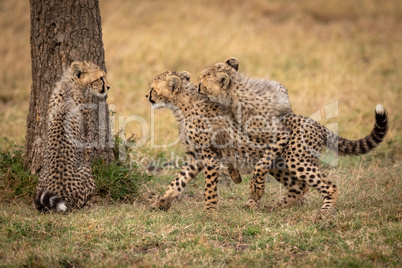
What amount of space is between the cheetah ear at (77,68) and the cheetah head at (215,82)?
3.50ft

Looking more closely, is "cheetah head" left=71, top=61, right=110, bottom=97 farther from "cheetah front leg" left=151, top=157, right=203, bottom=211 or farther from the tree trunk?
"cheetah front leg" left=151, top=157, right=203, bottom=211

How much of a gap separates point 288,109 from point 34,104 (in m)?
2.39

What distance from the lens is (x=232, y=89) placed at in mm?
4555

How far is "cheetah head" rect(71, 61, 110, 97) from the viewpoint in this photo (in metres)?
4.57

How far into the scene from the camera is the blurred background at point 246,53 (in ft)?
25.5

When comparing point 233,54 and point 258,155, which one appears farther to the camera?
point 233,54

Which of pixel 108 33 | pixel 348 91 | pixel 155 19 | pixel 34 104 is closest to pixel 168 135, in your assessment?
pixel 34 104

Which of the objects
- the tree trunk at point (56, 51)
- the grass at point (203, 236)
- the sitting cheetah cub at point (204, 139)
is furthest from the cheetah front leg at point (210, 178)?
the tree trunk at point (56, 51)

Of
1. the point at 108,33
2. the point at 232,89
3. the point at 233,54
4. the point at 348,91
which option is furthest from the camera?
the point at 108,33

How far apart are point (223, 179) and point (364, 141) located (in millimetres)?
1810

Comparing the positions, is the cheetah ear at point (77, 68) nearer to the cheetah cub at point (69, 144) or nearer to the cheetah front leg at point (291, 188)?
the cheetah cub at point (69, 144)

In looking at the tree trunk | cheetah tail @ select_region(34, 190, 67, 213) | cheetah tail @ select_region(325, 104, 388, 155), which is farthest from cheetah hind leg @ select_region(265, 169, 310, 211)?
cheetah tail @ select_region(34, 190, 67, 213)

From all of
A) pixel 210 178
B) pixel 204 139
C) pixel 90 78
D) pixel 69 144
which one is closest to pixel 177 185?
pixel 210 178

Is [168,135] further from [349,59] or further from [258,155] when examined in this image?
[349,59]
